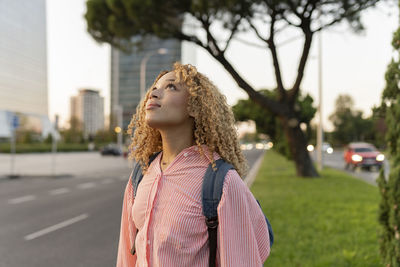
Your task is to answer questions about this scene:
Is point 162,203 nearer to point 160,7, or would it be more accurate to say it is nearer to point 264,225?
point 264,225

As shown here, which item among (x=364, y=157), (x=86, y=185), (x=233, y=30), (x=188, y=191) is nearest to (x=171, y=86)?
(x=188, y=191)

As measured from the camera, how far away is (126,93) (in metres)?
142

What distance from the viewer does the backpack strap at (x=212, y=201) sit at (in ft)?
4.69

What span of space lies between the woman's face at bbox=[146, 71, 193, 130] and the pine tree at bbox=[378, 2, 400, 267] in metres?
2.09

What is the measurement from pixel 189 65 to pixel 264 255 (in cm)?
86

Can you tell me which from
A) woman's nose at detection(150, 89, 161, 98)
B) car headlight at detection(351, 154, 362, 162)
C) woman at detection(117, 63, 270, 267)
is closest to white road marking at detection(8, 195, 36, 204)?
woman at detection(117, 63, 270, 267)

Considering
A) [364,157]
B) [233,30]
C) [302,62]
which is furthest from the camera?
[364,157]

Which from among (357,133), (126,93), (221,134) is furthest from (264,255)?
(126,93)

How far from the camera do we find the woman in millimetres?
1427

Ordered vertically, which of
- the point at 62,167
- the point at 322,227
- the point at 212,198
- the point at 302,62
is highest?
the point at 302,62

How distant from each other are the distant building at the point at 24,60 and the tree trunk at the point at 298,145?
9674 centimetres

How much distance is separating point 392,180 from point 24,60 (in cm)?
13051

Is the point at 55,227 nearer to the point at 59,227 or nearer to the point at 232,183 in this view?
the point at 59,227

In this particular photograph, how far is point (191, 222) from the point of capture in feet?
4.75
